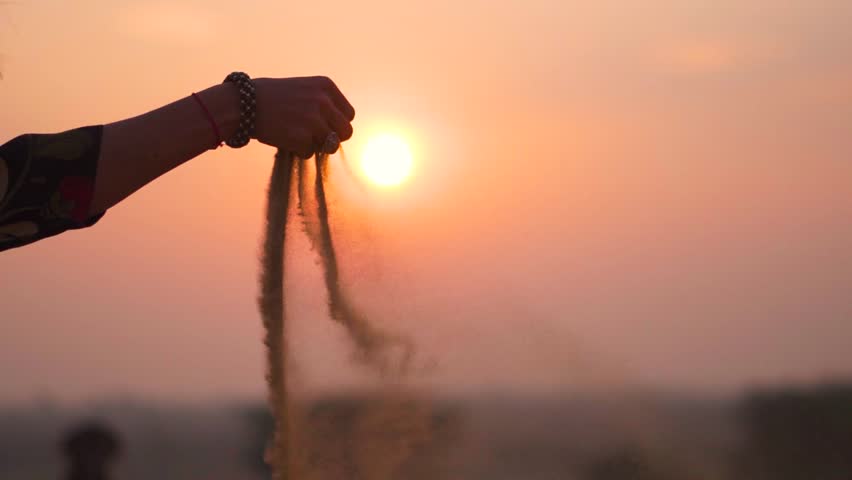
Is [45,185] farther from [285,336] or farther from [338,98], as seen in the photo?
[285,336]

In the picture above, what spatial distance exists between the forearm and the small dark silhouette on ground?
21.9 ft

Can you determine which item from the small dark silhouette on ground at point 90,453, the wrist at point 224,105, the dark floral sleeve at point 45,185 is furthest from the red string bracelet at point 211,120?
the small dark silhouette on ground at point 90,453

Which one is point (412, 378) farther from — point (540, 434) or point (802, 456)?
point (802, 456)

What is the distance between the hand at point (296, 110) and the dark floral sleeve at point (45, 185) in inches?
15.6

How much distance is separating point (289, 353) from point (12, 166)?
0.96 metres

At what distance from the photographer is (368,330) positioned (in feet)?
11.8

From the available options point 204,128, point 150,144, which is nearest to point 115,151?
point 150,144

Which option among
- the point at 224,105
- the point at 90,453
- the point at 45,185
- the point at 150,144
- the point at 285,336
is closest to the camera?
the point at 45,185

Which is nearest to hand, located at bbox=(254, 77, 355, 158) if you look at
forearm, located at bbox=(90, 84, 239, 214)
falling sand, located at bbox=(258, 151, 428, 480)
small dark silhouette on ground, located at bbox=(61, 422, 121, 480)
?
forearm, located at bbox=(90, 84, 239, 214)

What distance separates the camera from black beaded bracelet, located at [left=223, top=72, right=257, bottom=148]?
120 inches

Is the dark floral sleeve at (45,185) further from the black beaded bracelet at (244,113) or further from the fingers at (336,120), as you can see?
the fingers at (336,120)

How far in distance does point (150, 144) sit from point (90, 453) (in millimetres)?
6811

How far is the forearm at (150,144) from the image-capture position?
2850mm

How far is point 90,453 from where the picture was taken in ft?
30.5
